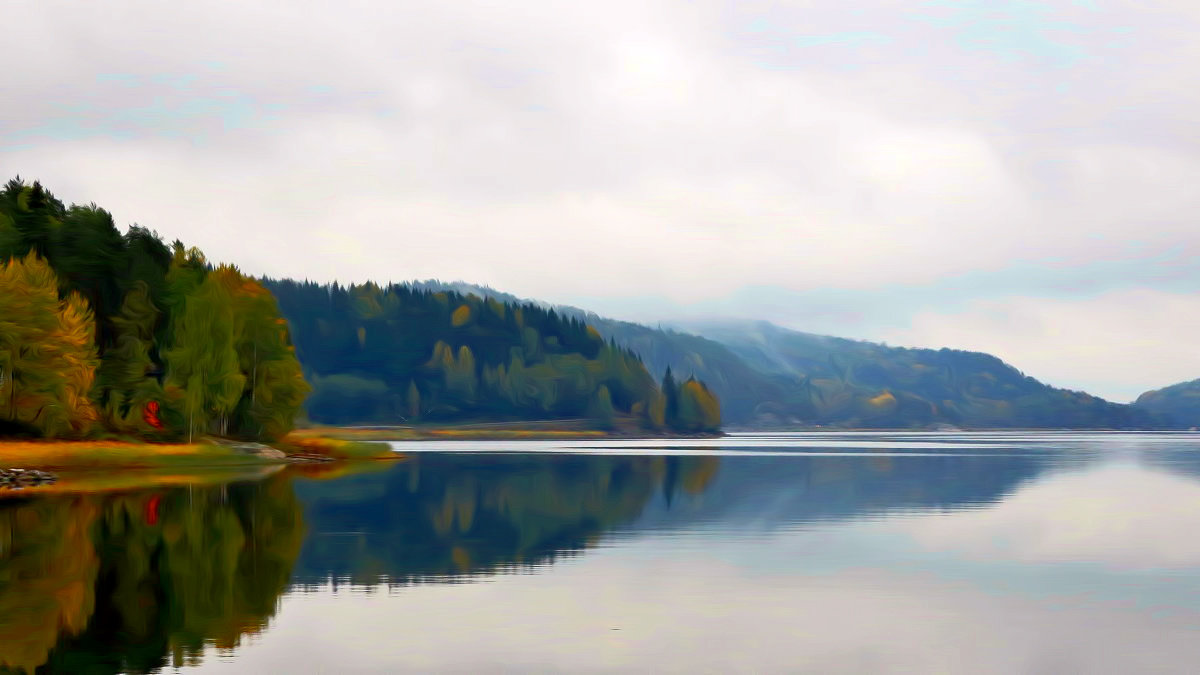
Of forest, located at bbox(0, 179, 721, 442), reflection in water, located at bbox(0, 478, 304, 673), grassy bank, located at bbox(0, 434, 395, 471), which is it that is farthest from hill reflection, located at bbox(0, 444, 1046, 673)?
forest, located at bbox(0, 179, 721, 442)

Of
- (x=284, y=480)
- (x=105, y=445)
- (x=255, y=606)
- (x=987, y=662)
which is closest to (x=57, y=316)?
(x=105, y=445)

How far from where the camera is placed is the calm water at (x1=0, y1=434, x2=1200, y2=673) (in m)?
24.8

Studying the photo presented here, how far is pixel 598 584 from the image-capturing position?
35031 millimetres

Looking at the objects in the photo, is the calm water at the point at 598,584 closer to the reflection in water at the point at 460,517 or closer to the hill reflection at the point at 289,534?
the hill reflection at the point at 289,534

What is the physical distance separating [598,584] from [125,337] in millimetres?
93728

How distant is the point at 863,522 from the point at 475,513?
1902cm


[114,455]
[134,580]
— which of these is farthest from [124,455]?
[134,580]

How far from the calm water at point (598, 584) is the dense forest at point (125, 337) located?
3685 centimetres

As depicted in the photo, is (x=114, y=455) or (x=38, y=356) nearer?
(x=38, y=356)

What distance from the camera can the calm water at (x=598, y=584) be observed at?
24812 millimetres

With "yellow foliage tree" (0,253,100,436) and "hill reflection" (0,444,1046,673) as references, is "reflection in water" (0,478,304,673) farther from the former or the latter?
"yellow foliage tree" (0,253,100,436)

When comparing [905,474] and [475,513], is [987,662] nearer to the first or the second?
[475,513]

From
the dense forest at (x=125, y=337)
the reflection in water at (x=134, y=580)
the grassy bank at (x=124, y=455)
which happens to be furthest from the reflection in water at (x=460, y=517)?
the dense forest at (x=125, y=337)

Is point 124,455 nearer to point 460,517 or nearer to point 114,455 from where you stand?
point 114,455
